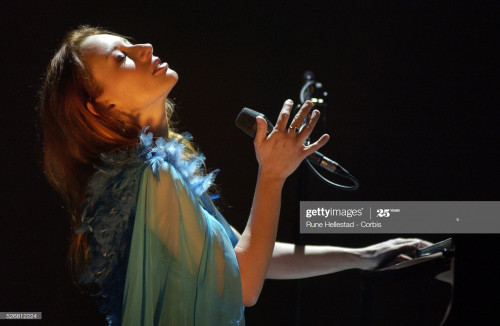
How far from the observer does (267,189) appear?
43.2 inches

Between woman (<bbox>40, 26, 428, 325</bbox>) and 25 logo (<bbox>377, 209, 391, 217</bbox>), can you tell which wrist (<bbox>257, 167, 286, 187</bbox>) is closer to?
woman (<bbox>40, 26, 428, 325</bbox>)

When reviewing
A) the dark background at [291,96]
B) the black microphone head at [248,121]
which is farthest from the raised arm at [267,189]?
the dark background at [291,96]

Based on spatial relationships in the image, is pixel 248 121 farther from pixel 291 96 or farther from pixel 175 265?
pixel 291 96

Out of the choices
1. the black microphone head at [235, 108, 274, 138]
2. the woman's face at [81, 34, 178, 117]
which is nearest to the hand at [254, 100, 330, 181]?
the black microphone head at [235, 108, 274, 138]

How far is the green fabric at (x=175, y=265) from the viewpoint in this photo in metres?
1.04

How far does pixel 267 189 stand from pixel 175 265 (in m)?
0.26

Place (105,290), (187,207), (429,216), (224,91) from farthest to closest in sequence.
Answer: (224,91), (429,216), (105,290), (187,207)

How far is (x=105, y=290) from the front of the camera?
1.16 metres

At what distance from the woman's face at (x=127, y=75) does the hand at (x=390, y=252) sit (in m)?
0.73

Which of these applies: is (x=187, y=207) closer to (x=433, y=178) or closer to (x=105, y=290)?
(x=105, y=290)

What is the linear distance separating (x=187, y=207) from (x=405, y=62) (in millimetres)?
1353

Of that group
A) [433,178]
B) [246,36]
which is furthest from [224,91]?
[433,178]

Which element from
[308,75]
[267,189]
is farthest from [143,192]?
[308,75]

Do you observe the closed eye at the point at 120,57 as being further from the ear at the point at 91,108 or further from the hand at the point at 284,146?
the hand at the point at 284,146
